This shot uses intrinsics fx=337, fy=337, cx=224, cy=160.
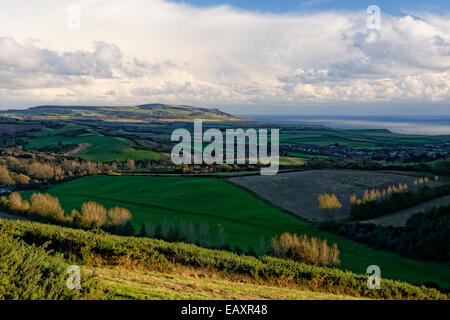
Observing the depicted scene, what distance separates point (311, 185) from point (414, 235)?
1175 inches

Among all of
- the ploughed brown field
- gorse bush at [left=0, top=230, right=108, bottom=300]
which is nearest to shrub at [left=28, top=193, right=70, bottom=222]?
gorse bush at [left=0, top=230, right=108, bottom=300]

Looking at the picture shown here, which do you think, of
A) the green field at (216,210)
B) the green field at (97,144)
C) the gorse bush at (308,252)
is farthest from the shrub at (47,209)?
the green field at (97,144)

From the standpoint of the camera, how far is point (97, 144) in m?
153

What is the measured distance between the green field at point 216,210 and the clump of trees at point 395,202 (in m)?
9.11

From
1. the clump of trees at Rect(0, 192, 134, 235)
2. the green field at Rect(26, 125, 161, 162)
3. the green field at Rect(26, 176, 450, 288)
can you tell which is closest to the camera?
the green field at Rect(26, 176, 450, 288)

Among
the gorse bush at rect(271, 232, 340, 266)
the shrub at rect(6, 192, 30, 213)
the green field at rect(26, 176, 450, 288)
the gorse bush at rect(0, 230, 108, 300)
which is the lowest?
the green field at rect(26, 176, 450, 288)

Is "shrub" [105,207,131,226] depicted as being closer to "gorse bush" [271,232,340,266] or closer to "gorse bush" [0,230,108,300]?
"gorse bush" [271,232,340,266]

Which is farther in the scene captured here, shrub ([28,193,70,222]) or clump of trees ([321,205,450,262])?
shrub ([28,193,70,222])

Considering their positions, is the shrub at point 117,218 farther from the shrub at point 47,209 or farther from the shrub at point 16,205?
the shrub at point 16,205

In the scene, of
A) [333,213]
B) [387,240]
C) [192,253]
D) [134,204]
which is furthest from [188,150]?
[192,253]

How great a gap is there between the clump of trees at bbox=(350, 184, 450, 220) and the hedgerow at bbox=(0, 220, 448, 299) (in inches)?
1347

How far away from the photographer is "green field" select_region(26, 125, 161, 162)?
136 metres

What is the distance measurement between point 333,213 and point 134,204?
3577 cm

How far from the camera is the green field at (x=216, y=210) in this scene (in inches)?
1315
